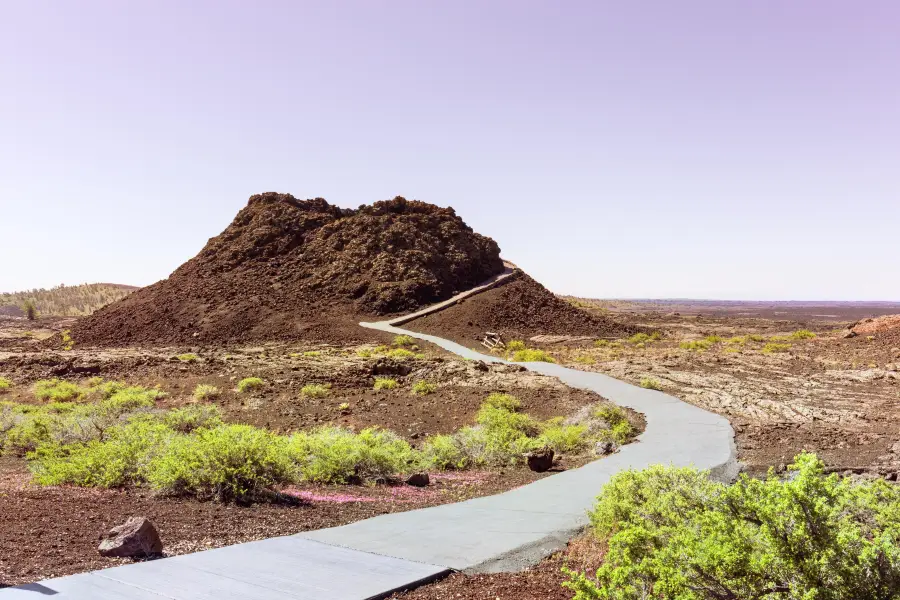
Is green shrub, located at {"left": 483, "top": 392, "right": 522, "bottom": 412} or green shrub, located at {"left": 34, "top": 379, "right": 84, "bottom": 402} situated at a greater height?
green shrub, located at {"left": 34, "top": 379, "right": 84, "bottom": 402}

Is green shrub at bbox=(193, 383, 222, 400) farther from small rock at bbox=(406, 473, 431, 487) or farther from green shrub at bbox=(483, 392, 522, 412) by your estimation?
small rock at bbox=(406, 473, 431, 487)

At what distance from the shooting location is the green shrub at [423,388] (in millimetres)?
19247

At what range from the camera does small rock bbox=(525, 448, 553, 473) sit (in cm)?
951

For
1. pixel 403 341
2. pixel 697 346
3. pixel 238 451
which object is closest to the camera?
pixel 238 451

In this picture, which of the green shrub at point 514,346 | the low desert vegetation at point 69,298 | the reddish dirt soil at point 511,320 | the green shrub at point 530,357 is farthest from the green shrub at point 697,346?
the low desert vegetation at point 69,298

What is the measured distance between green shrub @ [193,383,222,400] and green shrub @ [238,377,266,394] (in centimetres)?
71

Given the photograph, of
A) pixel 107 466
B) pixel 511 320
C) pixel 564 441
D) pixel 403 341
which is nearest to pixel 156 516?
pixel 107 466

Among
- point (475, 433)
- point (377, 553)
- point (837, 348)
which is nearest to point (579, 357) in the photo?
point (837, 348)

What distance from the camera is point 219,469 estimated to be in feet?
23.3

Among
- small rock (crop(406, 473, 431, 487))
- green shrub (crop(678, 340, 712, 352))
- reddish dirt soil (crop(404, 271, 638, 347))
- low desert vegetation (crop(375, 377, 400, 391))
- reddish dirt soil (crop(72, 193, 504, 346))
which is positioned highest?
reddish dirt soil (crop(72, 193, 504, 346))

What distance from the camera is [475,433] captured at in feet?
37.9

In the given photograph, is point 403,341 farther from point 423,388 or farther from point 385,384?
point 423,388

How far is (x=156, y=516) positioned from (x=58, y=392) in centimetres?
1732

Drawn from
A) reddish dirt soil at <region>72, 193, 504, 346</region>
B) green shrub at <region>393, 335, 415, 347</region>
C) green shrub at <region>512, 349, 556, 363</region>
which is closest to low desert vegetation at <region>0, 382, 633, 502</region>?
green shrub at <region>512, 349, 556, 363</region>
